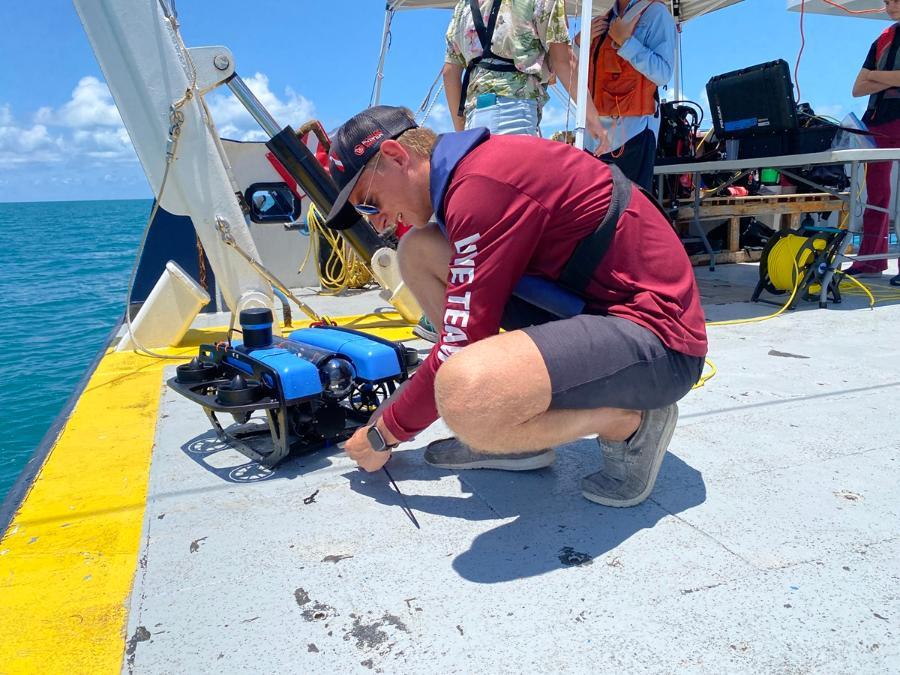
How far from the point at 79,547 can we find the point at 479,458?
110cm

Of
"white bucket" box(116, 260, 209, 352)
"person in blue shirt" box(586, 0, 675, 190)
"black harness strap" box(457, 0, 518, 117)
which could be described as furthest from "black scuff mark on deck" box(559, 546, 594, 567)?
"white bucket" box(116, 260, 209, 352)

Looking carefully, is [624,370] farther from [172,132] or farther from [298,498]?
[172,132]

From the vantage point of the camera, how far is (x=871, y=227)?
5258 millimetres

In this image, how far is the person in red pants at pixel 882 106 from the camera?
186 inches

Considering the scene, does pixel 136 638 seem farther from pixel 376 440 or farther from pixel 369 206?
pixel 369 206

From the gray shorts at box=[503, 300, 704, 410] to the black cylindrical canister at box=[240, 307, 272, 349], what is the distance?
3.17 feet

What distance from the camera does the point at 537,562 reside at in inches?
59.1

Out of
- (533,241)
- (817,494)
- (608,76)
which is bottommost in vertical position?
(817,494)

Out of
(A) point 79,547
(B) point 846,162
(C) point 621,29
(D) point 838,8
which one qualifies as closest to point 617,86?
(C) point 621,29

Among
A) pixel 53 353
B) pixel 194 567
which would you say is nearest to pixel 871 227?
pixel 194 567

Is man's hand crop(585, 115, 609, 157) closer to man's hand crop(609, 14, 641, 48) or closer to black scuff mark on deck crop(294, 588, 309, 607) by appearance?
man's hand crop(609, 14, 641, 48)

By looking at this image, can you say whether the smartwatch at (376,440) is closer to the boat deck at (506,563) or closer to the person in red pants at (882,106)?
the boat deck at (506,563)

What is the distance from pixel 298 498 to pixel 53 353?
15.6ft

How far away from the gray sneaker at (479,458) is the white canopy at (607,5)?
20.3 ft
